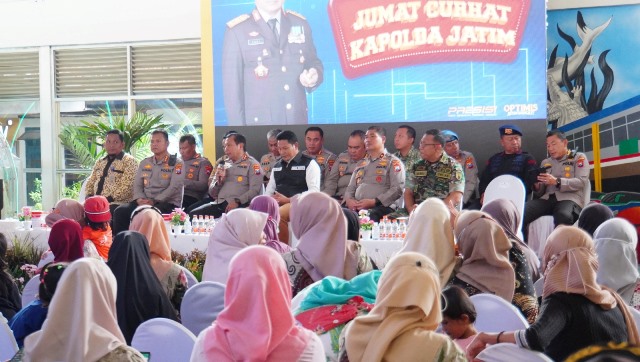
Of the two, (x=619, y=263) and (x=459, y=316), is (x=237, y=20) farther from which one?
(x=459, y=316)

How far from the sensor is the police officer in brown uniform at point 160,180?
8523 millimetres

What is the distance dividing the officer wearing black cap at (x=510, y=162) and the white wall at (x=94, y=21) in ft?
15.8

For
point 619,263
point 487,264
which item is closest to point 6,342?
point 487,264

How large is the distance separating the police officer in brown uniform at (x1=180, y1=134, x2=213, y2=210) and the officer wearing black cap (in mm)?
2893

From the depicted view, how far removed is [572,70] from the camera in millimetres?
9672

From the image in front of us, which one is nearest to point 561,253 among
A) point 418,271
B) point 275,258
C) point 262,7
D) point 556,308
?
point 556,308

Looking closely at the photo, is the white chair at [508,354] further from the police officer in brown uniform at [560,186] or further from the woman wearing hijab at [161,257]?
the police officer in brown uniform at [560,186]

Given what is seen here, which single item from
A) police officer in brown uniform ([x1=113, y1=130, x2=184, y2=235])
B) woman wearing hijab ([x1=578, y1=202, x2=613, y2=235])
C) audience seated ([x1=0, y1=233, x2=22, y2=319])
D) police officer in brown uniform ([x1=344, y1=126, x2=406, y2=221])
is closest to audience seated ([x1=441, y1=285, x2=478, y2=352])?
audience seated ([x1=0, y1=233, x2=22, y2=319])

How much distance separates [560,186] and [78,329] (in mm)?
5736

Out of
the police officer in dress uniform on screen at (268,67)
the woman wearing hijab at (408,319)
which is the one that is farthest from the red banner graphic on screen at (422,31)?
the woman wearing hijab at (408,319)

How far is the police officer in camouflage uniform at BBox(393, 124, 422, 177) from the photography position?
321 inches

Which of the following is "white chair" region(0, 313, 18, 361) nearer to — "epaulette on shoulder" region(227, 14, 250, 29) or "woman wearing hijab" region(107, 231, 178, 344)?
"woman wearing hijab" region(107, 231, 178, 344)

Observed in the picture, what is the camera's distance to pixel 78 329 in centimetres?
245

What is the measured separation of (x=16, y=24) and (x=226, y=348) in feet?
34.1
